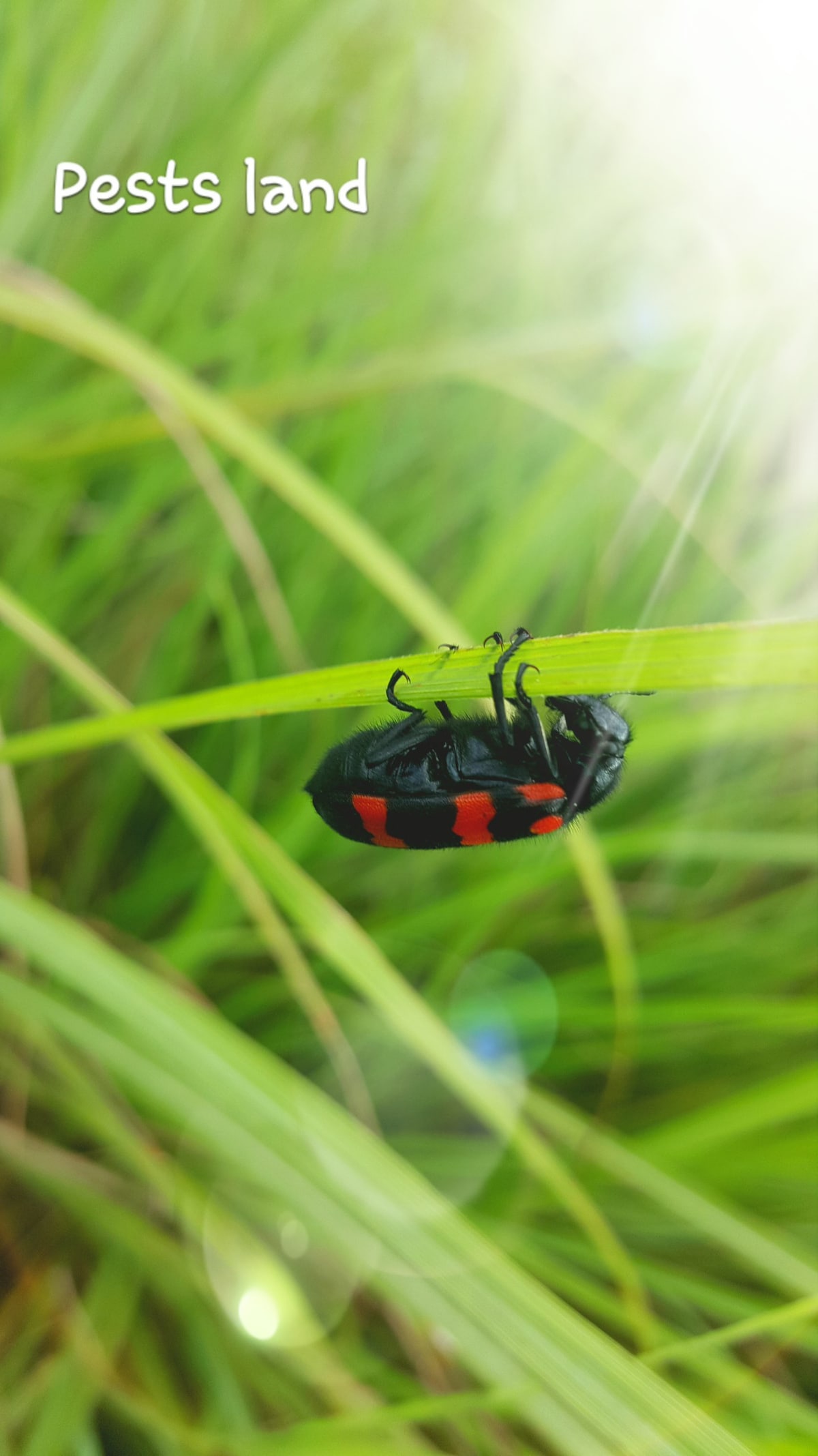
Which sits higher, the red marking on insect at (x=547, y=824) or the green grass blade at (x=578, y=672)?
the red marking on insect at (x=547, y=824)

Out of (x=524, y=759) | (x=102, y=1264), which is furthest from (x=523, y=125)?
(x=102, y=1264)

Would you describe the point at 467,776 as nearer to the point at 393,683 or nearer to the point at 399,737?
the point at 399,737

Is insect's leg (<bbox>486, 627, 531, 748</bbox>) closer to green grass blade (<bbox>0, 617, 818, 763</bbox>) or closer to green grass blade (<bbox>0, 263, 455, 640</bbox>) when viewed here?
green grass blade (<bbox>0, 617, 818, 763</bbox>)

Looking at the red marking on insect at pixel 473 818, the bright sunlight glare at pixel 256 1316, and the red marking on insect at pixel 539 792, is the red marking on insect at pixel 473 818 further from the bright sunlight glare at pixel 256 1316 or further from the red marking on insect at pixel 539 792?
the bright sunlight glare at pixel 256 1316

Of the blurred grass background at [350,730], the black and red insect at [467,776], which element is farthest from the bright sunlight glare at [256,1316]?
the black and red insect at [467,776]

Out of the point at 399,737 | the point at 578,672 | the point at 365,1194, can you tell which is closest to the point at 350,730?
the point at 399,737

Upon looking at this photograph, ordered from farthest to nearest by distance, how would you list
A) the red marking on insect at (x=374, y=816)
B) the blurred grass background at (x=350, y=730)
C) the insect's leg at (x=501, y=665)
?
the blurred grass background at (x=350, y=730) < the red marking on insect at (x=374, y=816) < the insect's leg at (x=501, y=665)

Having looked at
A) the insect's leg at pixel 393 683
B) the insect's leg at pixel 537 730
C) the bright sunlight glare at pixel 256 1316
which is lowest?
the bright sunlight glare at pixel 256 1316

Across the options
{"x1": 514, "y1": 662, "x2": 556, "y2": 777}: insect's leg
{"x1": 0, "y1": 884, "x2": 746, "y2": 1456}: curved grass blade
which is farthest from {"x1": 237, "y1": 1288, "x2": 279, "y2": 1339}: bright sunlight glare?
{"x1": 514, "y1": 662, "x2": 556, "y2": 777}: insect's leg
